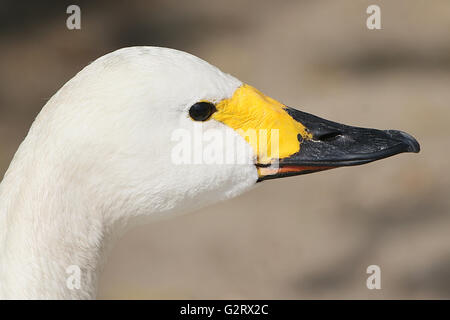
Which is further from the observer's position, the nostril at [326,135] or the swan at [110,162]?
the nostril at [326,135]

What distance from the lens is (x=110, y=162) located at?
2.03 m

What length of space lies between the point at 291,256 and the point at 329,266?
0.90 ft

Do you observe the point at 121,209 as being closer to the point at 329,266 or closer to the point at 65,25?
the point at 329,266

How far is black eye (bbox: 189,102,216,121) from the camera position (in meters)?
2.14

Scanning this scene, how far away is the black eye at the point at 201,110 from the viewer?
214 centimetres

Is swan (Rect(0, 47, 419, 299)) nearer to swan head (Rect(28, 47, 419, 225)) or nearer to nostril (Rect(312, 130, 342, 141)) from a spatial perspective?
swan head (Rect(28, 47, 419, 225))

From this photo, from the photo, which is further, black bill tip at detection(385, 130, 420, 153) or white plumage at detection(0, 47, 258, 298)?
black bill tip at detection(385, 130, 420, 153)

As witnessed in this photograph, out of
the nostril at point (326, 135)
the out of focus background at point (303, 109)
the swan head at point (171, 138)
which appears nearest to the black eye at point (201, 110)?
the swan head at point (171, 138)

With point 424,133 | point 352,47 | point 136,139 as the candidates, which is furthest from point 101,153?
Result: point 352,47

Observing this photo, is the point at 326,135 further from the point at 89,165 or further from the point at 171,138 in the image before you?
the point at 89,165

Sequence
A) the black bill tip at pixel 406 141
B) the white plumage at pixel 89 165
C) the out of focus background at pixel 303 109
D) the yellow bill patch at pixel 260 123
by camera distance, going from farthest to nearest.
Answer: the out of focus background at pixel 303 109
the black bill tip at pixel 406 141
the yellow bill patch at pixel 260 123
the white plumage at pixel 89 165

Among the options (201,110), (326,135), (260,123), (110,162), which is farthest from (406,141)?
(110,162)

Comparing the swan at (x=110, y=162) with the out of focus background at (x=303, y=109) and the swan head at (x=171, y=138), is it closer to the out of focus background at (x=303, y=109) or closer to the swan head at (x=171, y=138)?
the swan head at (x=171, y=138)

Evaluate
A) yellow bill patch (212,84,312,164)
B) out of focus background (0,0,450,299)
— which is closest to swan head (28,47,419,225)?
yellow bill patch (212,84,312,164)
